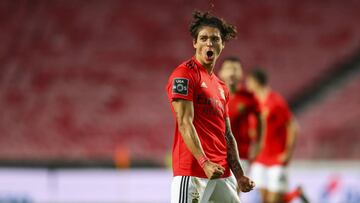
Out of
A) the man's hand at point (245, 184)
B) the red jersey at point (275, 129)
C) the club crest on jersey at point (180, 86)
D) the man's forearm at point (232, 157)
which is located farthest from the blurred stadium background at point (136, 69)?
the club crest on jersey at point (180, 86)

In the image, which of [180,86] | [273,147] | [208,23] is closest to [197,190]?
[180,86]

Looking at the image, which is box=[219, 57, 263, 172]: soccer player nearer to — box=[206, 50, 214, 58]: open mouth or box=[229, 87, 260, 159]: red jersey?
box=[229, 87, 260, 159]: red jersey

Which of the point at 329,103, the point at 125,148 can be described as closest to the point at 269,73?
the point at 329,103

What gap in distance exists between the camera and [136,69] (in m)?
15.0

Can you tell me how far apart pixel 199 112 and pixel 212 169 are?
Answer: 43cm

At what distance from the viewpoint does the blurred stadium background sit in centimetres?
1419

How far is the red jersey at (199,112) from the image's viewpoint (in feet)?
15.9

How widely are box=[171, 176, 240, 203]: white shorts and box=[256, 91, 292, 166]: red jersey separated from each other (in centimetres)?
486

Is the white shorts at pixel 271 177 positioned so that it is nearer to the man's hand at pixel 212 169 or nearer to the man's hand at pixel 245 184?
the man's hand at pixel 245 184

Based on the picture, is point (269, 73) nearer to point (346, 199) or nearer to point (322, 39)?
point (322, 39)

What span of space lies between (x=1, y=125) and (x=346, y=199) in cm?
603

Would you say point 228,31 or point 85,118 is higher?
point 85,118

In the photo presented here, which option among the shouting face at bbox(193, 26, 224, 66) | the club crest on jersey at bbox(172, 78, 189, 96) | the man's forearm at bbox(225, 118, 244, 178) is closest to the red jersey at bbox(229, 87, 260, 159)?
the man's forearm at bbox(225, 118, 244, 178)

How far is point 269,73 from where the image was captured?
1498 centimetres
